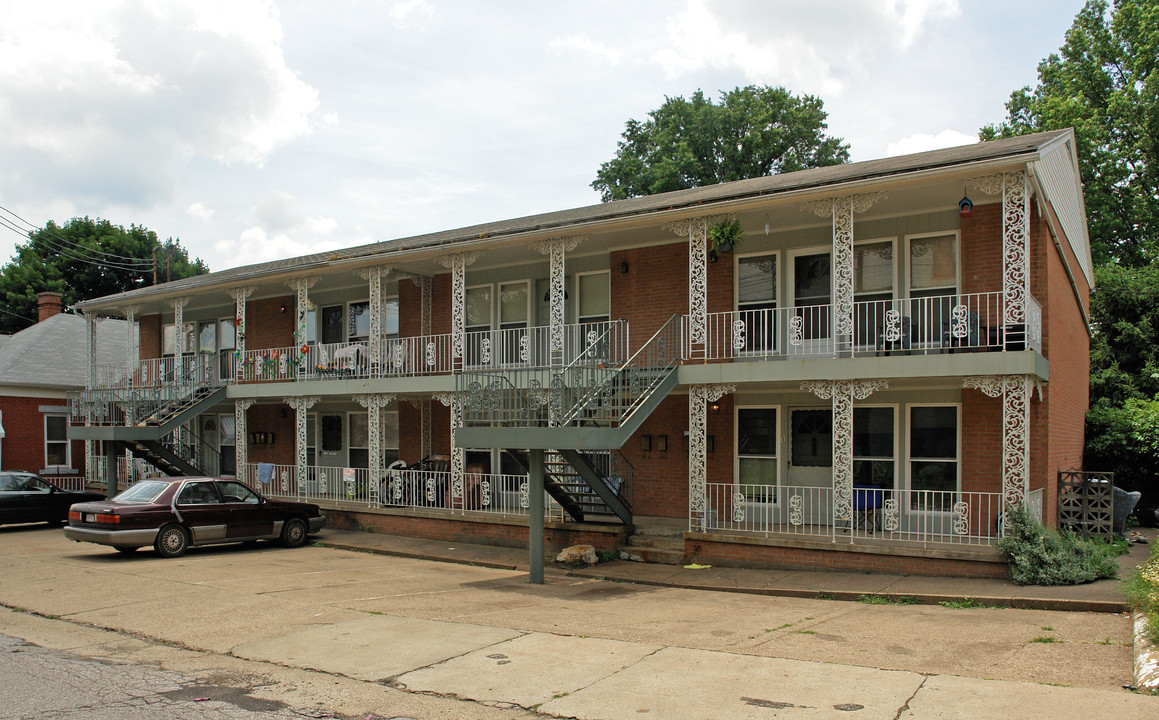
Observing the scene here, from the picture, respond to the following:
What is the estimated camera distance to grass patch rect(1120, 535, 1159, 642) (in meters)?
7.60

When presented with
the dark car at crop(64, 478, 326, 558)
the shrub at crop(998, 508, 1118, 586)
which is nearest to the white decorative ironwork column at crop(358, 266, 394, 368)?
the dark car at crop(64, 478, 326, 558)

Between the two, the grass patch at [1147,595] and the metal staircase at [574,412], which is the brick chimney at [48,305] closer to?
the metal staircase at [574,412]

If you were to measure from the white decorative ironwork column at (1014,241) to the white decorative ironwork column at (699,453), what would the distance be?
425 cm

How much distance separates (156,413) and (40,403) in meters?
9.04

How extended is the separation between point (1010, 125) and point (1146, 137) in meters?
5.14

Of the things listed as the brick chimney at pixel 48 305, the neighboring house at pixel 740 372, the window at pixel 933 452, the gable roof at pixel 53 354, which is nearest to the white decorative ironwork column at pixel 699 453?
the neighboring house at pixel 740 372

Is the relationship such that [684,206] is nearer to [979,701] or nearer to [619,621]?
[619,621]

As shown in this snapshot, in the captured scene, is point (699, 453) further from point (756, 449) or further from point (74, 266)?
point (74, 266)

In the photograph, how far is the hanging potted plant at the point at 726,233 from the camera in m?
14.0

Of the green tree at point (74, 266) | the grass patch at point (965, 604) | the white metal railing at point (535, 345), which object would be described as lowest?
the grass patch at point (965, 604)

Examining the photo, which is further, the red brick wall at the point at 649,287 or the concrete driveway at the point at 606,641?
the red brick wall at the point at 649,287

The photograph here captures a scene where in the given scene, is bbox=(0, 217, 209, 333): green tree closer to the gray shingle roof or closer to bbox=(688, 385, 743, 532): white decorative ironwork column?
the gray shingle roof

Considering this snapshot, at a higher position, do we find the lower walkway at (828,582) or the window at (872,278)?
the window at (872,278)

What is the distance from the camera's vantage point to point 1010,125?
111ft
